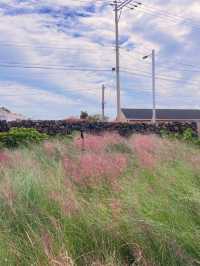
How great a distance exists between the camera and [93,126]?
18.0 m

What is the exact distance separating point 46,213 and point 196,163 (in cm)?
277

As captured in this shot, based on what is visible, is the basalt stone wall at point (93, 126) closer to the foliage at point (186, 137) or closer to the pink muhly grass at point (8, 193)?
the foliage at point (186, 137)

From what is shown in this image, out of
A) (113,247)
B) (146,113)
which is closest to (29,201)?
(113,247)

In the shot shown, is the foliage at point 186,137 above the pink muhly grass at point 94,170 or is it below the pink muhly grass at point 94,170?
below

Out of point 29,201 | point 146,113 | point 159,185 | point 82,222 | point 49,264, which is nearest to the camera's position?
point 49,264

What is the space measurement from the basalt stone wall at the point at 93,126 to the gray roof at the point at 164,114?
808 inches

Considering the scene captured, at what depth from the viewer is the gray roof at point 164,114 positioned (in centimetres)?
4100

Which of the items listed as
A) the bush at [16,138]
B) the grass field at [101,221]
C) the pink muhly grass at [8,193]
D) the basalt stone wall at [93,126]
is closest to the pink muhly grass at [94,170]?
the grass field at [101,221]

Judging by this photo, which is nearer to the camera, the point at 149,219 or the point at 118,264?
the point at 118,264

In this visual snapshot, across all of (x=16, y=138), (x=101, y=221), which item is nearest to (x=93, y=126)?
(x=16, y=138)

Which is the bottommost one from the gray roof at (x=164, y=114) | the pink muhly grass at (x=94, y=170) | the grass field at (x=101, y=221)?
the grass field at (x=101, y=221)

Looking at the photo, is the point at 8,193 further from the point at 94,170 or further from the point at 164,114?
the point at 164,114

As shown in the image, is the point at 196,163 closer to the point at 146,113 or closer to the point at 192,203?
the point at 192,203

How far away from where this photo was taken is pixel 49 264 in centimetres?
237
